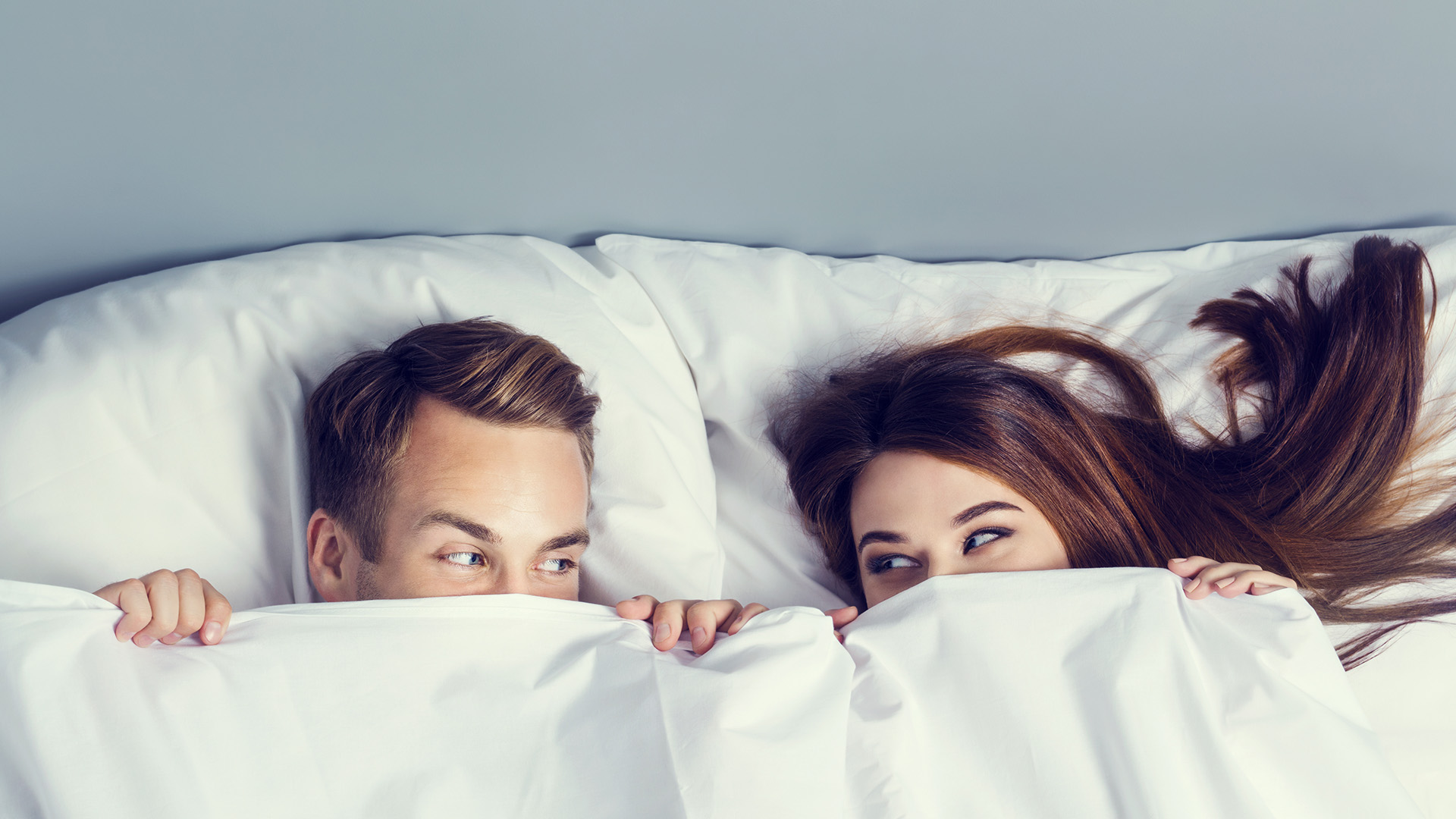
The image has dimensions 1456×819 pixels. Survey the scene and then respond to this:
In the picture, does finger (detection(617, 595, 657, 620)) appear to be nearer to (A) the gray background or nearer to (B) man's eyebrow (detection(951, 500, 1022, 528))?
(B) man's eyebrow (detection(951, 500, 1022, 528))

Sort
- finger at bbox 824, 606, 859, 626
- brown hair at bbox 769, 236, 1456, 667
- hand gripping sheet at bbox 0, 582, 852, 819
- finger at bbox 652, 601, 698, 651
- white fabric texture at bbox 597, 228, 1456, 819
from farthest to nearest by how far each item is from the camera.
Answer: white fabric texture at bbox 597, 228, 1456, 819
brown hair at bbox 769, 236, 1456, 667
finger at bbox 824, 606, 859, 626
finger at bbox 652, 601, 698, 651
hand gripping sheet at bbox 0, 582, 852, 819

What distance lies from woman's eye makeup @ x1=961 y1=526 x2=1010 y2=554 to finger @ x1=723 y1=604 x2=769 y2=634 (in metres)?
0.32

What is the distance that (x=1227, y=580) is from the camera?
3.74 feet

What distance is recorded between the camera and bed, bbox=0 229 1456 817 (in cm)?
94

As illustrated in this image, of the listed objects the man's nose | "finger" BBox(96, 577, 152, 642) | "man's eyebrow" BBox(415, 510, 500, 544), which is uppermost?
"man's eyebrow" BBox(415, 510, 500, 544)

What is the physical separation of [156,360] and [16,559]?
302 millimetres

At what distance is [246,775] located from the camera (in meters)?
0.92

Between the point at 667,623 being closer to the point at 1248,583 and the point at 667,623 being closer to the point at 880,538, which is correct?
the point at 880,538

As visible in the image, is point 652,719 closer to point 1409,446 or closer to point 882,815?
point 882,815

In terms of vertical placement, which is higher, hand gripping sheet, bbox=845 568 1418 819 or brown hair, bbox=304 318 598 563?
brown hair, bbox=304 318 598 563

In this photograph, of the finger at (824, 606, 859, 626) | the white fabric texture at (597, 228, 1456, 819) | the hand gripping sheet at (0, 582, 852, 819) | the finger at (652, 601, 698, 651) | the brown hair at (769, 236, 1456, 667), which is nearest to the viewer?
the hand gripping sheet at (0, 582, 852, 819)

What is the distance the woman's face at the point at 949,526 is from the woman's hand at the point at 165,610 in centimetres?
88

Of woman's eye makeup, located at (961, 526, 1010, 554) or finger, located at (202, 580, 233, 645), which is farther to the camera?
woman's eye makeup, located at (961, 526, 1010, 554)

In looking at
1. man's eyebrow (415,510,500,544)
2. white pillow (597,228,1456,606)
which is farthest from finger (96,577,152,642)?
white pillow (597,228,1456,606)
